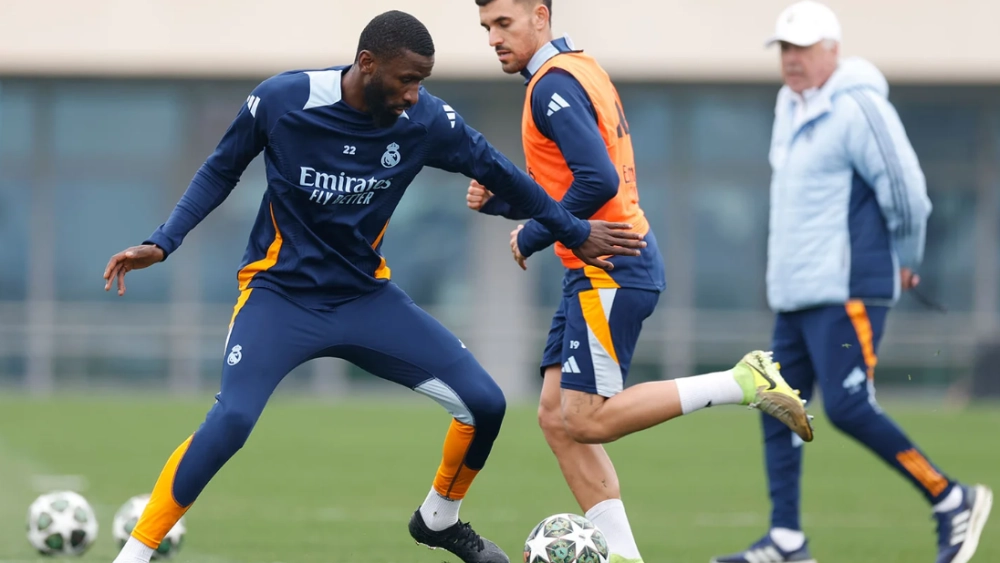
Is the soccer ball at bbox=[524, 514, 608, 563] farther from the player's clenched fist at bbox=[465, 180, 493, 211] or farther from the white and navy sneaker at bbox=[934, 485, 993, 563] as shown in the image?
the white and navy sneaker at bbox=[934, 485, 993, 563]

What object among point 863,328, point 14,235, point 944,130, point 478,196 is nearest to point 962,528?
point 863,328

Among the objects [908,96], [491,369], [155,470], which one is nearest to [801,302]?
[155,470]

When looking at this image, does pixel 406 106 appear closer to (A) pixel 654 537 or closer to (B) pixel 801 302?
(B) pixel 801 302

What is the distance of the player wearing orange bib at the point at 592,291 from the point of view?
6.29 m

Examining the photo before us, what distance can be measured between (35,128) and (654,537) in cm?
1879

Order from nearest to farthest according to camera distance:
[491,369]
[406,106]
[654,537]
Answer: [406,106], [654,537], [491,369]

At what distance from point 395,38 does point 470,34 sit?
55.4ft

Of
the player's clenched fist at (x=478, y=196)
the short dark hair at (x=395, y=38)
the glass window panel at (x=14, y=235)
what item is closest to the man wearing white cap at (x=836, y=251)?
the player's clenched fist at (x=478, y=196)

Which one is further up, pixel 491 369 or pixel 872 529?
pixel 872 529

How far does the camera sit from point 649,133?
81.3ft

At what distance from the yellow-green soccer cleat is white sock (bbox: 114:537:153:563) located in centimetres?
254

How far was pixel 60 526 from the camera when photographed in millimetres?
7266

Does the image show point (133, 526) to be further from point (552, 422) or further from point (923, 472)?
point (923, 472)

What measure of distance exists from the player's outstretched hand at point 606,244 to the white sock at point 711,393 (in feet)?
2.18
